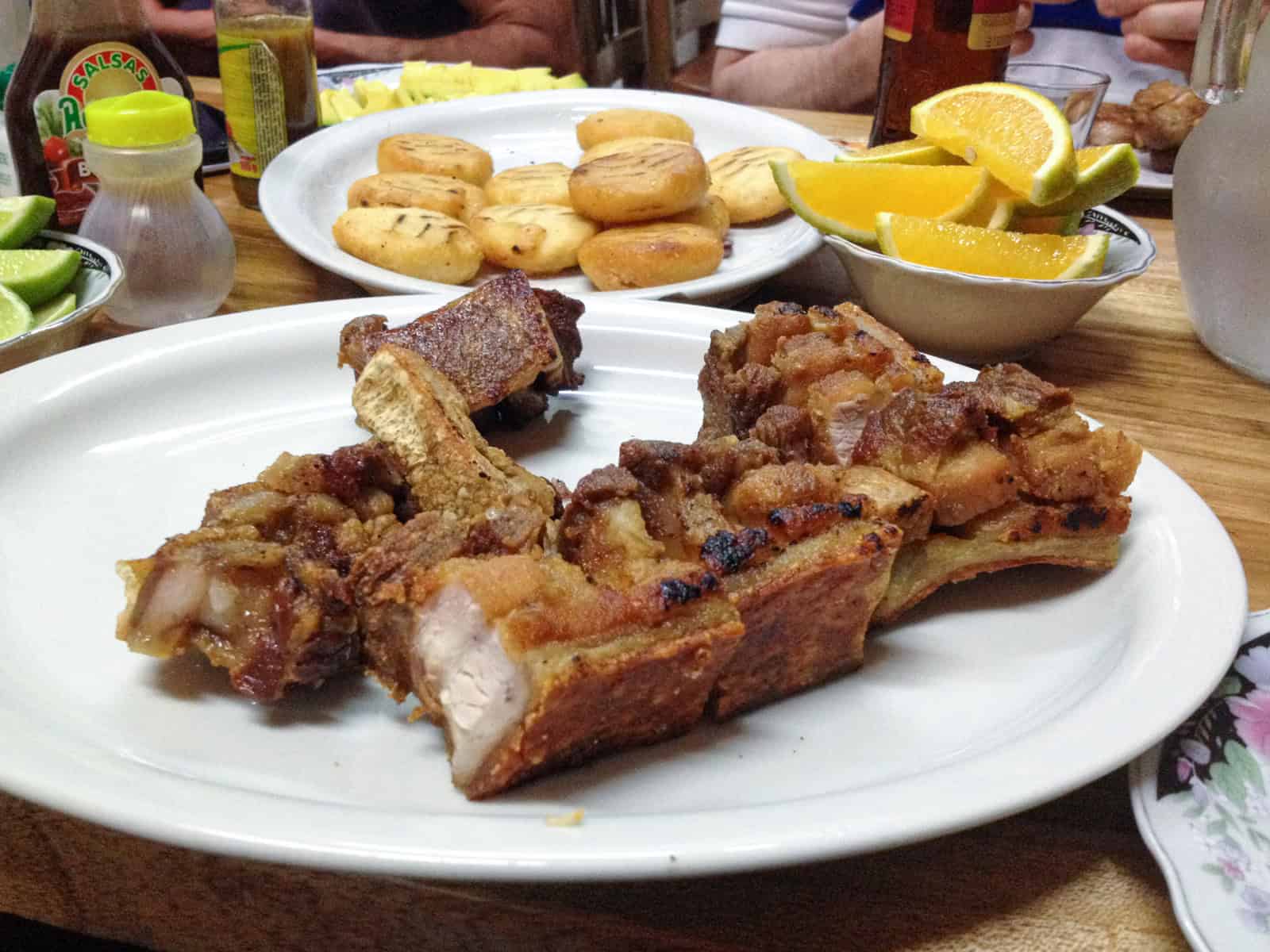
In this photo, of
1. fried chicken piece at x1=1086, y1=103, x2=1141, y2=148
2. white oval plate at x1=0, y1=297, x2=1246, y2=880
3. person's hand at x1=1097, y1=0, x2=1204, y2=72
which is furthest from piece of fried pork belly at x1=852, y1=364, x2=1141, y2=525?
person's hand at x1=1097, y1=0, x2=1204, y2=72

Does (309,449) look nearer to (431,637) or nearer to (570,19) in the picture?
(431,637)

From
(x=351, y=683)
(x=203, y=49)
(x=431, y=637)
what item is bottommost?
(x=203, y=49)

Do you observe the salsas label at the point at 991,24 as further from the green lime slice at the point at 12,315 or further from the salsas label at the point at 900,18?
the green lime slice at the point at 12,315

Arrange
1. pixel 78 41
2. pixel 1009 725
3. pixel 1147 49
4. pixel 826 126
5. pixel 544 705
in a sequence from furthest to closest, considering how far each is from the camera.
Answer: pixel 1147 49
pixel 826 126
pixel 78 41
pixel 1009 725
pixel 544 705

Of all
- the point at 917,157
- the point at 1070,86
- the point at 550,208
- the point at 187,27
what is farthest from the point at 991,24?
the point at 187,27

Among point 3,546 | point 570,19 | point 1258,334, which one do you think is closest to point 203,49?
point 570,19

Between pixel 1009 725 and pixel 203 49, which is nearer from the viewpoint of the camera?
pixel 1009 725

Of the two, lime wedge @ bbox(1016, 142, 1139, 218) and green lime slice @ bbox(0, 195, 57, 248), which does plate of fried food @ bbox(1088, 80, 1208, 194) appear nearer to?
lime wedge @ bbox(1016, 142, 1139, 218)

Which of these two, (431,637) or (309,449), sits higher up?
(431,637)
